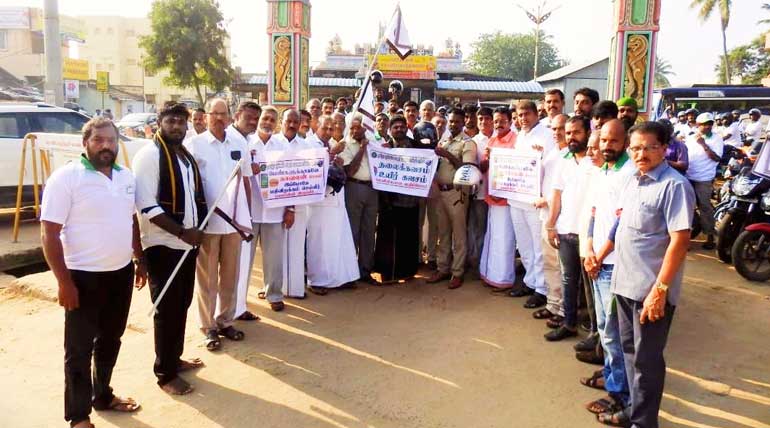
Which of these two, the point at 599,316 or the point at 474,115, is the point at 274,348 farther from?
the point at 474,115

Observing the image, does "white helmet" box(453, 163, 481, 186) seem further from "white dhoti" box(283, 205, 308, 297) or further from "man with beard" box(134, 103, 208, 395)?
"man with beard" box(134, 103, 208, 395)

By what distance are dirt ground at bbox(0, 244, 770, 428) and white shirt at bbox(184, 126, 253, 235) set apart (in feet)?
3.33

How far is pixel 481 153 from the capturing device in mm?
5977

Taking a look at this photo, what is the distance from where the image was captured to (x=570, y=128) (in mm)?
4164

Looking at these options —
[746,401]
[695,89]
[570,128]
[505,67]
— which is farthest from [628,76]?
[505,67]

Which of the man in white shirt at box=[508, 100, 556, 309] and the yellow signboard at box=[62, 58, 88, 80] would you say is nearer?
the man in white shirt at box=[508, 100, 556, 309]

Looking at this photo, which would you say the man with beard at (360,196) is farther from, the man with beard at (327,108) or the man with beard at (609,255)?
the man with beard at (609,255)

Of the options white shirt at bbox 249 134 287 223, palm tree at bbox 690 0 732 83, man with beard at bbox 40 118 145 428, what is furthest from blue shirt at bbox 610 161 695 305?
palm tree at bbox 690 0 732 83

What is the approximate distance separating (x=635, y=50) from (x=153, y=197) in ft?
26.0

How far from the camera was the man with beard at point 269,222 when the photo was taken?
5.04 metres

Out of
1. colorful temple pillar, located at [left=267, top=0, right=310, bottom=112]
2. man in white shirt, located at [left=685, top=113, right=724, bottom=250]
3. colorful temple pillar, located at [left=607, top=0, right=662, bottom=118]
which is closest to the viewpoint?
man in white shirt, located at [left=685, top=113, right=724, bottom=250]

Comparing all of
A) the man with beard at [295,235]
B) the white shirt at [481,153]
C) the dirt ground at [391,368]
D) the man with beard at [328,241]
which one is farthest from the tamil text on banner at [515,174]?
the man with beard at [295,235]

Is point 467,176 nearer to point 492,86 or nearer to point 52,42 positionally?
point 52,42

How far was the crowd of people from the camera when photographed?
2.92 m
